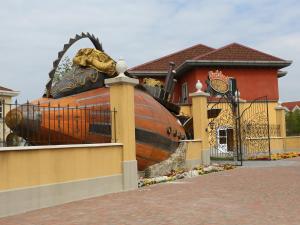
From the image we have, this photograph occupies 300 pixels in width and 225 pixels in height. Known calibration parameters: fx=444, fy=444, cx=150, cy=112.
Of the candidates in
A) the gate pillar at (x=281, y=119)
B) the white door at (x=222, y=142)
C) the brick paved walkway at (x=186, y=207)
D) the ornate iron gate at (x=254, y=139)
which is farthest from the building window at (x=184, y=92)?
the brick paved walkway at (x=186, y=207)

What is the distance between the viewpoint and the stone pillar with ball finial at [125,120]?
11430mm

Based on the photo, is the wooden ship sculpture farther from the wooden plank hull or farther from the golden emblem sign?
the golden emblem sign

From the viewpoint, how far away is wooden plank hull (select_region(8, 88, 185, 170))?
444 inches

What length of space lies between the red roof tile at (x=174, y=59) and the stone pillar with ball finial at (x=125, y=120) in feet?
72.0

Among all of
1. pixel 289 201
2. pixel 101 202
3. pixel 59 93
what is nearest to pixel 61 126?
pixel 59 93

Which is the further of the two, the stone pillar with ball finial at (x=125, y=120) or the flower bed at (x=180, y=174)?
the flower bed at (x=180, y=174)

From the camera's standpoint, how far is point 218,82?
97.4 feet

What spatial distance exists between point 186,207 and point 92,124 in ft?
13.8

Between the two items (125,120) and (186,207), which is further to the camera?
(125,120)

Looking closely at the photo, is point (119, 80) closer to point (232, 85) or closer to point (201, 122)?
point (201, 122)

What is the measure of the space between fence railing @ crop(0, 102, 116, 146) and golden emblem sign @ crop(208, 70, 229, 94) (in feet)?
59.0

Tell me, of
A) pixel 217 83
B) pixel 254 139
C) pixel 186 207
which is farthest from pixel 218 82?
pixel 186 207

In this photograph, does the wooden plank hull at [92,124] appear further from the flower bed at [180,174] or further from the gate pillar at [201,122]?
the gate pillar at [201,122]

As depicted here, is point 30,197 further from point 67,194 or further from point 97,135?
point 97,135
